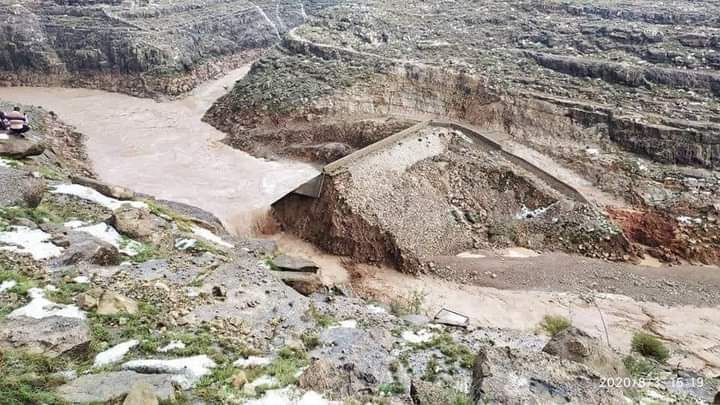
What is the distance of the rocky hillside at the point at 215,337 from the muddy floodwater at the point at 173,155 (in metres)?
9.02

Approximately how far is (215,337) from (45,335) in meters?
2.81

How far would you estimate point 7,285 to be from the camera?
1056 cm

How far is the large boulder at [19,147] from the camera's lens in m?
19.0

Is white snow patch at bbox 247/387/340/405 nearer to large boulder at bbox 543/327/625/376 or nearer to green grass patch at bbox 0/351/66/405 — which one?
green grass patch at bbox 0/351/66/405

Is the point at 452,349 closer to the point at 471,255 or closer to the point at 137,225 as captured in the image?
the point at 137,225

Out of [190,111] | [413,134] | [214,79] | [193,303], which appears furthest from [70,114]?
[193,303]

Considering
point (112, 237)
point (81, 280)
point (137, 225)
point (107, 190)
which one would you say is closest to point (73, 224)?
point (112, 237)

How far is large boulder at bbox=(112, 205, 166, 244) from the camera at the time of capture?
48.8ft

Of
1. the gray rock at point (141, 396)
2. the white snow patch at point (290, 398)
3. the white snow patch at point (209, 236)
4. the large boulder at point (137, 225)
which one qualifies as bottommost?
the white snow patch at point (209, 236)

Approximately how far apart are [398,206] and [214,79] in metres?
32.6

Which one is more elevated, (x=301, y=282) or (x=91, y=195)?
(x=91, y=195)

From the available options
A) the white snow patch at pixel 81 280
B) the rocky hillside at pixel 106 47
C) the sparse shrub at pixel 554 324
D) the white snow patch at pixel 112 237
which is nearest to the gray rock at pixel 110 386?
the white snow patch at pixel 81 280

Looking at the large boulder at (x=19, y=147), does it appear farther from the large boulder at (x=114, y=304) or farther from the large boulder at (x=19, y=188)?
the large boulder at (x=114, y=304)

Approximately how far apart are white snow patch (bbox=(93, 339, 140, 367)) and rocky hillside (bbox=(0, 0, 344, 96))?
37705 mm
